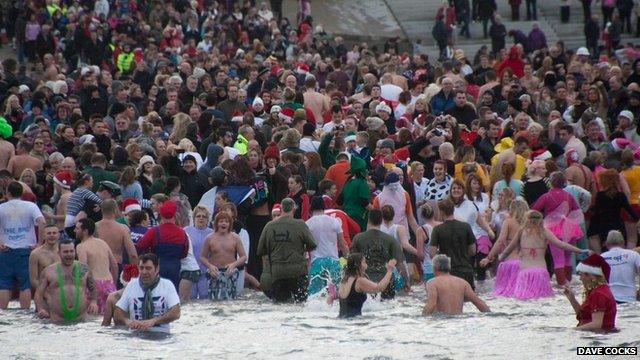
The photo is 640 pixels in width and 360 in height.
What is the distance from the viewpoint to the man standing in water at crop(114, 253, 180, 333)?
53.9ft

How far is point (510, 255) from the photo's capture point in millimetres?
20047

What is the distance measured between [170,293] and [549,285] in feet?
17.3

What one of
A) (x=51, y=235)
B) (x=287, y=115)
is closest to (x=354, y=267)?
(x=51, y=235)

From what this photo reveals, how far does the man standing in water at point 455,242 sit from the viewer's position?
19.3 metres

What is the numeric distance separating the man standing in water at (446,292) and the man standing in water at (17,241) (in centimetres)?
476

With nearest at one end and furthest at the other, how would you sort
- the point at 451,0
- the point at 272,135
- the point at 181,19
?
the point at 272,135 → the point at 181,19 → the point at 451,0

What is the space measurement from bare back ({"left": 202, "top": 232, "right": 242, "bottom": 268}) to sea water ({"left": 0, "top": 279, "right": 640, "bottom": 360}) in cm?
78

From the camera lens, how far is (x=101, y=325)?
1725 centimetres

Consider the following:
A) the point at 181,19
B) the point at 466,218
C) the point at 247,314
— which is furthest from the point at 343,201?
the point at 181,19

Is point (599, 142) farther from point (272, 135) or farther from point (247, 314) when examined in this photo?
point (247, 314)

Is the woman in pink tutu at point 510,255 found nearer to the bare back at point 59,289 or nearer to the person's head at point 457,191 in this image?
the person's head at point 457,191

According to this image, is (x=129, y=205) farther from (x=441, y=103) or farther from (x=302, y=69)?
(x=302, y=69)

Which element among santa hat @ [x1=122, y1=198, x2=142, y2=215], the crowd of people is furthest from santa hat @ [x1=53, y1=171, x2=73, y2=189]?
santa hat @ [x1=122, y1=198, x2=142, y2=215]

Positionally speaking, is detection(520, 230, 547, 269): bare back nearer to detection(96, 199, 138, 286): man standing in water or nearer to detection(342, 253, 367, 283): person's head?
detection(342, 253, 367, 283): person's head
